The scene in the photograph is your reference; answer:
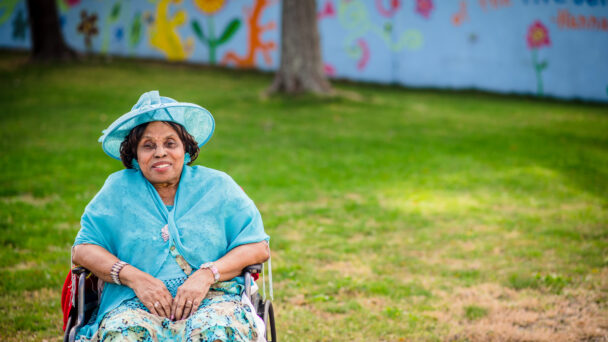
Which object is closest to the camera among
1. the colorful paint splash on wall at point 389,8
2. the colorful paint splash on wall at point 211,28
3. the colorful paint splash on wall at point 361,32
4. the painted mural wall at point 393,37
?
the painted mural wall at point 393,37

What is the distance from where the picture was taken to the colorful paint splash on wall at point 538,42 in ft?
52.0

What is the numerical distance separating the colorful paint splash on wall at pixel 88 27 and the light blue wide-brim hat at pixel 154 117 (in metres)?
19.3

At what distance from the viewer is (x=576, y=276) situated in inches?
182

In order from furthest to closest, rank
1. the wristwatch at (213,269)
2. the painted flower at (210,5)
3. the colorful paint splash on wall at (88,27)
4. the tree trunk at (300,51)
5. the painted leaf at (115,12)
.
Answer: the colorful paint splash on wall at (88,27)
the painted leaf at (115,12)
the painted flower at (210,5)
the tree trunk at (300,51)
the wristwatch at (213,269)

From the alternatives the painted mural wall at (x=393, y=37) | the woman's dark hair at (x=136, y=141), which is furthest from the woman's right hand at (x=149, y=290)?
the painted mural wall at (x=393, y=37)

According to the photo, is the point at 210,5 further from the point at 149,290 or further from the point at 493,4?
the point at 149,290

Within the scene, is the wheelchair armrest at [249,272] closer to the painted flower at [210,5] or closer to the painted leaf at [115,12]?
the painted flower at [210,5]

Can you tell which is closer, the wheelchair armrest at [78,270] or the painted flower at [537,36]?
the wheelchair armrest at [78,270]

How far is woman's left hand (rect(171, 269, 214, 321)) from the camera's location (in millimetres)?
2598

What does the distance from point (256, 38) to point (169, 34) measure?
11.0ft

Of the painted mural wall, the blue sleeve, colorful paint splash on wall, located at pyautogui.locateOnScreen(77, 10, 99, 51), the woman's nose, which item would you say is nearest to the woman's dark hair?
the woman's nose

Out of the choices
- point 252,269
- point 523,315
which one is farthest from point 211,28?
point 252,269

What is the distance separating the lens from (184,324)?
101 inches

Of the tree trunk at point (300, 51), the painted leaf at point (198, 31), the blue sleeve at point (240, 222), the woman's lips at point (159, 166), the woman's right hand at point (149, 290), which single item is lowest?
the woman's right hand at point (149, 290)
